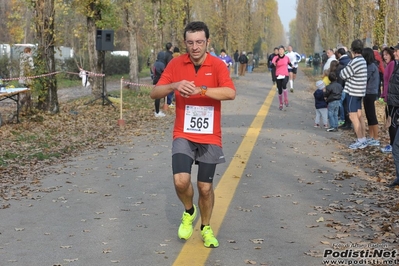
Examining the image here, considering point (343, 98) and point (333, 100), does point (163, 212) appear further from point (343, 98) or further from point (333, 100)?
point (343, 98)

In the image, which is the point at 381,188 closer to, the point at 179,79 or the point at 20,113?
the point at 179,79

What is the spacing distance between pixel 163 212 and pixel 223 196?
A: 42.8 inches

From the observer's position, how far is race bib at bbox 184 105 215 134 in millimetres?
6199

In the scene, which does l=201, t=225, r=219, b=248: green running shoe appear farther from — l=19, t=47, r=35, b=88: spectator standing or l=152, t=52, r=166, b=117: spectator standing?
l=19, t=47, r=35, b=88: spectator standing

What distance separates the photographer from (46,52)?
1975 cm

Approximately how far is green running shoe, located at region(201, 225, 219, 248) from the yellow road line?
56mm

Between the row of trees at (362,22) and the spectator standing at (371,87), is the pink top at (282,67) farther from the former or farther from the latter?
the row of trees at (362,22)

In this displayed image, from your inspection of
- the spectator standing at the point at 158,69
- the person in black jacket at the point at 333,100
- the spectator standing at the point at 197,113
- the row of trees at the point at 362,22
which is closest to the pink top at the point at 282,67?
the spectator standing at the point at 158,69

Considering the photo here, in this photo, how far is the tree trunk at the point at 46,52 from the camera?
19250 millimetres

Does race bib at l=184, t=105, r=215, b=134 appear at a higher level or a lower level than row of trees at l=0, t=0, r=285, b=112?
lower

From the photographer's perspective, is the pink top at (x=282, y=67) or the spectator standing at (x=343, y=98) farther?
the pink top at (x=282, y=67)

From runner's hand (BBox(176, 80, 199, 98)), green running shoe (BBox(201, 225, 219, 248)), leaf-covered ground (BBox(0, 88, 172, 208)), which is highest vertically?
runner's hand (BBox(176, 80, 199, 98))

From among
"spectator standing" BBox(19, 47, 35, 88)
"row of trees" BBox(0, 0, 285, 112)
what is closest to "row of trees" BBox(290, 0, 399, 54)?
"row of trees" BBox(0, 0, 285, 112)

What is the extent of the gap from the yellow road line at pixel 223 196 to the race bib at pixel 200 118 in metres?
1.08
